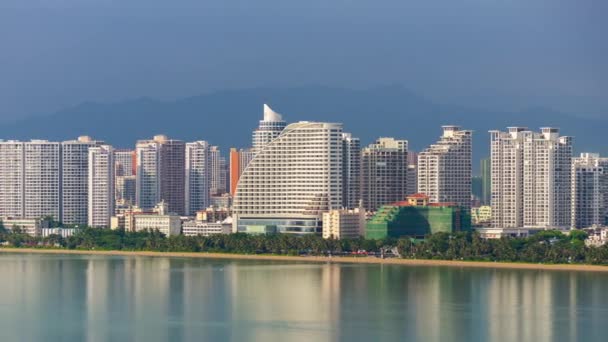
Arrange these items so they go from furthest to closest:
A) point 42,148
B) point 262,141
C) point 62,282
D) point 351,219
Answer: point 42,148 → point 262,141 → point 351,219 → point 62,282

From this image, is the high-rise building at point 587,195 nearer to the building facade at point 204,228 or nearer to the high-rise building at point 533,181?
the high-rise building at point 533,181

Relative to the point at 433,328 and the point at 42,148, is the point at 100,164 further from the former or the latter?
the point at 433,328

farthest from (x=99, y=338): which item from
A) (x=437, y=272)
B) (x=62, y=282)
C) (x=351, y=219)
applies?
(x=351, y=219)

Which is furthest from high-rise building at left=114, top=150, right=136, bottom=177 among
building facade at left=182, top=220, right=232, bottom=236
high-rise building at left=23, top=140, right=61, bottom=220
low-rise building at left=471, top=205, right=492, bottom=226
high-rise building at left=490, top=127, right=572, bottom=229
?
high-rise building at left=490, top=127, right=572, bottom=229

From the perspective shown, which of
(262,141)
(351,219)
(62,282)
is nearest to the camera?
(62,282)

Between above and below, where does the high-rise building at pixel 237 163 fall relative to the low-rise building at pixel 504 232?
above

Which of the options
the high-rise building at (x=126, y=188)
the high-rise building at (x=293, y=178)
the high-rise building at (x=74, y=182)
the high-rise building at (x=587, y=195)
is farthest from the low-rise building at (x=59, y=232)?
the high-rise building at (x=587, y=195)

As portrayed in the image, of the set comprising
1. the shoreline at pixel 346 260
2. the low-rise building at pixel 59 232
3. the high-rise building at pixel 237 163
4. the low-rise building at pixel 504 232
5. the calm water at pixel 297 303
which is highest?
the high-rise building at pixel 237 163
